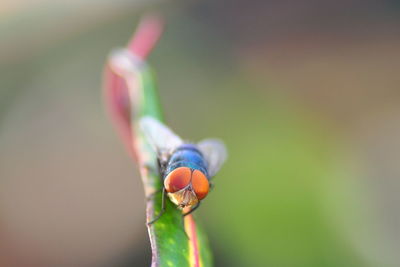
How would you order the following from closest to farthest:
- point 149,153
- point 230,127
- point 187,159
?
1. point 149,153
2. point 187,159
3. point 230,127

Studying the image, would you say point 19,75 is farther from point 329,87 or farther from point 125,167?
point 329,87

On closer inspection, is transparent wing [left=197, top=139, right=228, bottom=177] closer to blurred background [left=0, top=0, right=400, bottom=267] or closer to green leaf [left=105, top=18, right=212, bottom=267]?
green leaf [left=105, top=18, right=212, bottom=267]

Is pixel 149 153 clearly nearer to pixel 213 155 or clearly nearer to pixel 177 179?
pixel 177 179

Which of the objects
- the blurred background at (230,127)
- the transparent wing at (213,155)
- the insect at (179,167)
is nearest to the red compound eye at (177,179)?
the insect at (179,167)

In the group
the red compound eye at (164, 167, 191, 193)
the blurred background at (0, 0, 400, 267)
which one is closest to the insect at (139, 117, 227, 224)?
the red compound eye at (164, 167, 191, 193)

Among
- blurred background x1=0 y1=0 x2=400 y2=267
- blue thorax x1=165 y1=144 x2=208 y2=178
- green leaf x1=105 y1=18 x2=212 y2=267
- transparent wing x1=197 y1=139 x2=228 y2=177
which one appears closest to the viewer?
green leaf x1=105 y1=18 x2=212 y2=267

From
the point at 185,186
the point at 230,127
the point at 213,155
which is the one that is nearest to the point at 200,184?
the point at 185,186
